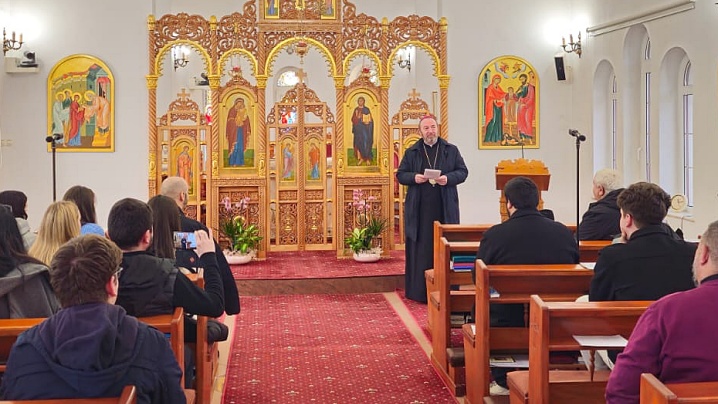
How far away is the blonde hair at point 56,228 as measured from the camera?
5211 millimetres

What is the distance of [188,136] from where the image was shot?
12.4 m

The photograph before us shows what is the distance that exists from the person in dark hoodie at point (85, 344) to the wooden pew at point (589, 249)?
4568mm

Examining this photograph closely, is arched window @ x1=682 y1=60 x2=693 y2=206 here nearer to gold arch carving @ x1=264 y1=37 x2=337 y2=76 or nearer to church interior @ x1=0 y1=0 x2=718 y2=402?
church interior @ x1=0 y1=0 x2=718 y2=402

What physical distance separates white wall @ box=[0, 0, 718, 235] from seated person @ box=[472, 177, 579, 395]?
21.9ft

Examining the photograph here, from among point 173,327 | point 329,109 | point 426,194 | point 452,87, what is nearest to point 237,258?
point 329,109

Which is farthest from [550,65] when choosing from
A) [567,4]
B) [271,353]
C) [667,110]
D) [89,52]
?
[271,353]

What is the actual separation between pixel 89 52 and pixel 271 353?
279 inches

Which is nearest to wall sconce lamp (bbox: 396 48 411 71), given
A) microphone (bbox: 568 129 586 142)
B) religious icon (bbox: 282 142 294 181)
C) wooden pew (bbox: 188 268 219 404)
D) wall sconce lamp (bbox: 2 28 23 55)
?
religious icon (bbox: 282 142 294 181)

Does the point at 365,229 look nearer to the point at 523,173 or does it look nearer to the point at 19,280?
the point at 523,173

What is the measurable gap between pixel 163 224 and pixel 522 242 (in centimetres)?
228

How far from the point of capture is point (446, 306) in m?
7.02

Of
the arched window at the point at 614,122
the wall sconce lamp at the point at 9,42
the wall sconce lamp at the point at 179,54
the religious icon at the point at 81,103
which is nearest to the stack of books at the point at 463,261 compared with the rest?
the arched window at the point at 614,122

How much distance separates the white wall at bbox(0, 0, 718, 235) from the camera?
13.2m

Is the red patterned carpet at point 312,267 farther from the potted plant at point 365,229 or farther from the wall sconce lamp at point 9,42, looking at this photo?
the wall sconce lamp at point 9,42
